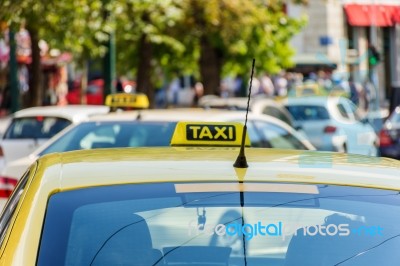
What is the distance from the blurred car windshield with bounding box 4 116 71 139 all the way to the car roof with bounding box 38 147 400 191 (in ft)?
38.8

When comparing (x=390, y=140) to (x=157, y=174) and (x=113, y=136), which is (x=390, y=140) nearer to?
(x=113, y=136)

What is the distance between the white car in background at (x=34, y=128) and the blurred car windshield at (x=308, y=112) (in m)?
8.76

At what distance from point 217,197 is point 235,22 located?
95.0 ft

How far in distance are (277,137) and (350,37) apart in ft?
173

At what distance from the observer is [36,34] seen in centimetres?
2478

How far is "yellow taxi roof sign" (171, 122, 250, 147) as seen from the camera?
17.8ft

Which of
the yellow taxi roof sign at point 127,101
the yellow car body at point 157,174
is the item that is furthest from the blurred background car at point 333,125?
the yellow car body at point 157,174

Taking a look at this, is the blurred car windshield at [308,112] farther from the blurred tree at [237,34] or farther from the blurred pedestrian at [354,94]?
the blurred pedestrian at [354,94]

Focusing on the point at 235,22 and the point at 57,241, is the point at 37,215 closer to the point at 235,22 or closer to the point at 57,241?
the point at 57,241

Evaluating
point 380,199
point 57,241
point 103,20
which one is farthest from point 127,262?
point 103,20

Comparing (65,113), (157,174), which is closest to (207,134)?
(157,174)

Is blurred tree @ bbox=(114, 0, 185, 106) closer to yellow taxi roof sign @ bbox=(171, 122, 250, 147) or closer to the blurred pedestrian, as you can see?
the blurred pedestrian

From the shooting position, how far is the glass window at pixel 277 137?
475 inches

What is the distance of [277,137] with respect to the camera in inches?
482
